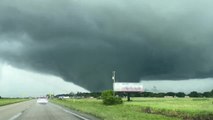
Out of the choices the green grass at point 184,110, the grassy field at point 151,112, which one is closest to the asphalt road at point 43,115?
the grassy field at point 151,112

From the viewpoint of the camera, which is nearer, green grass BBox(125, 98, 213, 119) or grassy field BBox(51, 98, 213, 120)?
grassy field BBox(51, 98, 213, 120)

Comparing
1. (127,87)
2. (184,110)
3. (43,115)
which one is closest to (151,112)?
(184,110)

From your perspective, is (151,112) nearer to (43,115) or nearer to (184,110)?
(184,110)

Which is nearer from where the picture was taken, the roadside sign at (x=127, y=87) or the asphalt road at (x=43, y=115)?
the asphalt road at (x=43, y=115)

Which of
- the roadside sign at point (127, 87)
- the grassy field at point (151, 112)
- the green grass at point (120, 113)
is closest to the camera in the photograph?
the green grass at point (120, 113)

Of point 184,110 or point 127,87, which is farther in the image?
point 127,87

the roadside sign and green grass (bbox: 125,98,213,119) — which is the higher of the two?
the roadside sign

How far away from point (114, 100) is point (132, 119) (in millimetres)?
59428

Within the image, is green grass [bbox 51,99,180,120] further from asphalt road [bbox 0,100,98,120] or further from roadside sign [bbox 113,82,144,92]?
roadside sign [bbox 113,82,144,92]

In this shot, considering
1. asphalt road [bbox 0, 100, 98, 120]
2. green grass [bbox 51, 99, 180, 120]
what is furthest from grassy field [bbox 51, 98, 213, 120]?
asphalt road [bbox 0, 100, 98, 120]

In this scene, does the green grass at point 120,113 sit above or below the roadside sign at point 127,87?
below

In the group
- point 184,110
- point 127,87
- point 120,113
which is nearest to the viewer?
point 120,113

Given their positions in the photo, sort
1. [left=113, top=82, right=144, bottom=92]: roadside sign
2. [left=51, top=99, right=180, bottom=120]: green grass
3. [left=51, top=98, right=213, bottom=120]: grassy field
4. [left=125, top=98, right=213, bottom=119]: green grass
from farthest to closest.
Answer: [left=113, top=82, right=144, bottom=92]: roadside sign < [left=125, top=98, right=213, bottom=119]: green grass < [left=51, top=98, right=213, bottom=120]: grassy field < [left=51, top=99, right=180, bottom=120]: green grass

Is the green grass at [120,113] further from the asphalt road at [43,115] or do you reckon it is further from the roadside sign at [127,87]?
the roadside sign at [127,87]
